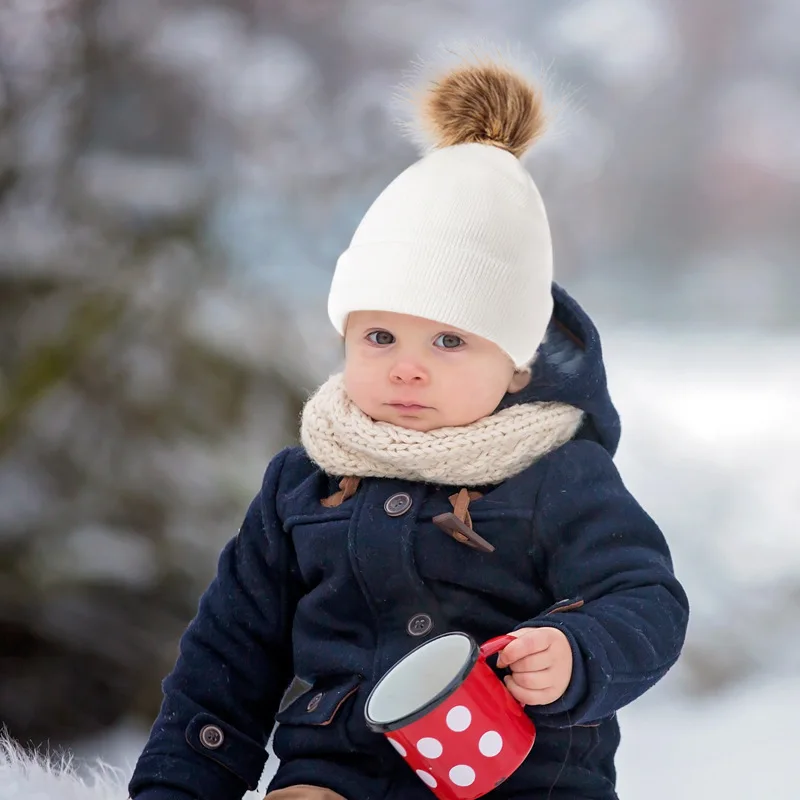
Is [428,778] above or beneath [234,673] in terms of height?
beneath

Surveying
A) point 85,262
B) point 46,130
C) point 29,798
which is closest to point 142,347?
point 85,262

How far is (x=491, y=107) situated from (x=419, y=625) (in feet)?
1.85

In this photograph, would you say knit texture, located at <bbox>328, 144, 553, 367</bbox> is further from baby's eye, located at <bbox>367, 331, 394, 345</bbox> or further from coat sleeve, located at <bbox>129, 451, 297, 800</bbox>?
coat sleeve, located at <bbox>129, 451, 297, 800</bbox>

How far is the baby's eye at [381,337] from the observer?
1.16m

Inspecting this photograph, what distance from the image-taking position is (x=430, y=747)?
92cm

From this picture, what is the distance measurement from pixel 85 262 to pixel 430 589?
3.65ft

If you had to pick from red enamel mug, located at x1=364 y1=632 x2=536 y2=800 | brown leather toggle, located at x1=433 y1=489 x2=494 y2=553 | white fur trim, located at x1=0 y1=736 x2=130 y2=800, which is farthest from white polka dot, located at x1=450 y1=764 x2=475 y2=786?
white fur trim, located at x1=0 y1=736 x2=130 y2=800

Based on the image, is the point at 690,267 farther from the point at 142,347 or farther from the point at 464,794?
Result: the point at 464,794

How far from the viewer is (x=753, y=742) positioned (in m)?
1.55

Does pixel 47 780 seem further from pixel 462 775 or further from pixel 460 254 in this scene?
pixel 460 254

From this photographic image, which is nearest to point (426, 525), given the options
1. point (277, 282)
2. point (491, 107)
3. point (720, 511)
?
point (491, 107)

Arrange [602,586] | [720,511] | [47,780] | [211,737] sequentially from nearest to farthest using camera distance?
[602,586] → [211,737] → [47,780] → [720,511]

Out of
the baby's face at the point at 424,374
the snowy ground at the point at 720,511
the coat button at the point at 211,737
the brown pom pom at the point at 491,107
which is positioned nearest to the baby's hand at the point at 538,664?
the baby's face at the point at 424,374

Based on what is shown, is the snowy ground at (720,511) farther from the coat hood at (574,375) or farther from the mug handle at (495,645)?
the mug handle at (495,645)
